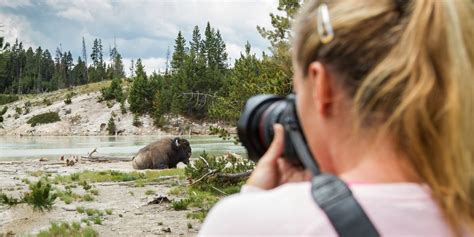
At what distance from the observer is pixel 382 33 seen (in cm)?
109

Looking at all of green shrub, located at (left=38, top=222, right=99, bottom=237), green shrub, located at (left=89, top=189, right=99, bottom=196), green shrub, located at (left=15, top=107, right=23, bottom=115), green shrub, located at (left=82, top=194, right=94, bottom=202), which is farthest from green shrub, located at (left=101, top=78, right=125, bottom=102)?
green shrub, located at (left=38, top=222, right=99, bottom=237)

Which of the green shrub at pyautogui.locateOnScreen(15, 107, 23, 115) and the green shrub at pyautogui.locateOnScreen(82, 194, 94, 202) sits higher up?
the green shrub at pyautogui.locateOnScreen(15, 107, 23, 115)

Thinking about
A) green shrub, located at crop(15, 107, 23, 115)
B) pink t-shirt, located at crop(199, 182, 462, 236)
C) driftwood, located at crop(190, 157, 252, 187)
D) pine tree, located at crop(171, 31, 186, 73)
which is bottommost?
driftwood, located at crop(190, 157, 252, 187)

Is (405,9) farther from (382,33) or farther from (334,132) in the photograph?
(334,132)

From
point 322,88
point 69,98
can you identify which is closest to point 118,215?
point 322,88

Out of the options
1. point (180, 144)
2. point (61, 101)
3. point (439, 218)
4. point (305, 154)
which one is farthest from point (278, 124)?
point (61, 101)

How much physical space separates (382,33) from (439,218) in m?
0.36

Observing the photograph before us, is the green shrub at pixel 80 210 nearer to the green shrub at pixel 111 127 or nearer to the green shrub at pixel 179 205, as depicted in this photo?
the green shrub at pixel 179 205

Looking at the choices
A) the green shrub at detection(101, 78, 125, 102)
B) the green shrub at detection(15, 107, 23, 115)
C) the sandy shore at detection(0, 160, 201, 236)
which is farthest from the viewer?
the green shrub at detection(15, 107, 23, 115)

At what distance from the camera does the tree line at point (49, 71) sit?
425 ft

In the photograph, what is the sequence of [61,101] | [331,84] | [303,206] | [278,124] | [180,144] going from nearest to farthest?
[303,206]
[331,84]
[278,124]
[180,144]
[61,101]

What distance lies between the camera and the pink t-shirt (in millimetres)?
983

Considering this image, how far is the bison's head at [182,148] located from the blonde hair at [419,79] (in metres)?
23.9

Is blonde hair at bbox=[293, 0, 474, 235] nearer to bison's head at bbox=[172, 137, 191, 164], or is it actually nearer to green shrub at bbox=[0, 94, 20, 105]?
bison's head at bbox=[172, 137, 191, 164]
